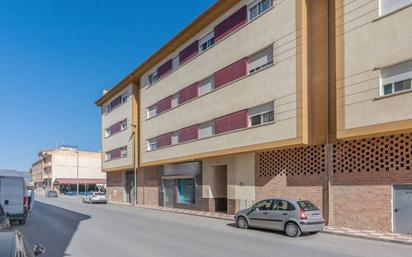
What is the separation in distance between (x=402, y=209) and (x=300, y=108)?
6273 mm

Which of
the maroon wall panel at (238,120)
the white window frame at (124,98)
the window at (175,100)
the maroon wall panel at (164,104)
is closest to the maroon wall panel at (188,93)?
the window at (175,100)

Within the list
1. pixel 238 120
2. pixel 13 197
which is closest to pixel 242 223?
pixel 238 120

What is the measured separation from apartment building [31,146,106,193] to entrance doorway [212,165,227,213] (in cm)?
6375

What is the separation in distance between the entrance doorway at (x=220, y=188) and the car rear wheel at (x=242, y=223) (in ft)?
29.3

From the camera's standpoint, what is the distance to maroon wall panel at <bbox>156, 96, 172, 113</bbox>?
32.1 metres

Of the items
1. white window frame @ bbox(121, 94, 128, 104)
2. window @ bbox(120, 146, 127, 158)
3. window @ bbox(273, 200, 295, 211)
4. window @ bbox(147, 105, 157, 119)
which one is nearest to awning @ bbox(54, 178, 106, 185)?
window @ bbox(120, 146, 127, 158)

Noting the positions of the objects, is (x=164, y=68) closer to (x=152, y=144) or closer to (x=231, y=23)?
(x=152, y=144)

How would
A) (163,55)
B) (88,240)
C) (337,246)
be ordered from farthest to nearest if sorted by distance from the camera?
(163,55) → (88,240) → (337,246)

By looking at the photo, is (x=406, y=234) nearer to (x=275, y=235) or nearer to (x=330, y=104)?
(x=275, y=235)

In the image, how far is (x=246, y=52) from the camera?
22.1 m

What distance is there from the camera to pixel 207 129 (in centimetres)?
2600

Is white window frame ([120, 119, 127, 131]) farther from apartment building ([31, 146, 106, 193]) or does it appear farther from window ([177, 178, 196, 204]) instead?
apartment building ([31, 146, 106, 193])

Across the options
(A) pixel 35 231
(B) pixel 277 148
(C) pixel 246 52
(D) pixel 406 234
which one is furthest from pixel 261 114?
(A) pixel 35 231

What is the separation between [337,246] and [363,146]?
230 inches
